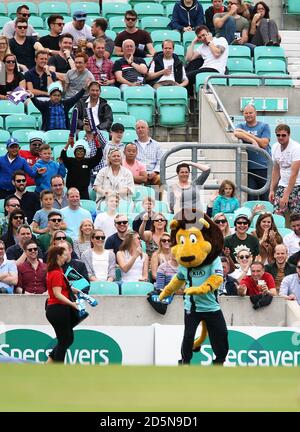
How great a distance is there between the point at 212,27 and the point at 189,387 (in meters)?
13.6

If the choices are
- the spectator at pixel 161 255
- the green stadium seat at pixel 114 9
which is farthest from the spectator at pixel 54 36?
the spectator at pixel 161 255

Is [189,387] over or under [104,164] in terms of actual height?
under

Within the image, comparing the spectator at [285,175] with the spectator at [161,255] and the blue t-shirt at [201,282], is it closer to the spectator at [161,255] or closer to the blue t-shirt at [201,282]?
the spectator at [161,255]

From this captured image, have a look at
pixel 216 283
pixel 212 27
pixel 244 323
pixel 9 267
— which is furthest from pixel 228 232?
pixel 212 27

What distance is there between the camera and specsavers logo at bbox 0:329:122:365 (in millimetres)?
14891

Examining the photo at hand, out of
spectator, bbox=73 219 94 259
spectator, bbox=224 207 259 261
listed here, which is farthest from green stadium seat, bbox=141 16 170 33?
spectator, bbox=224 207 259 261

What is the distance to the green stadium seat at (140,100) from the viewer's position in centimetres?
2055

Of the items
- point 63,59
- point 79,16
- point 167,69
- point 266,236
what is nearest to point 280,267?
point 266,236

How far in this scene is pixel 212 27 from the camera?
22.5 m

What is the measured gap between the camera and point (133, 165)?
1859 centimetres

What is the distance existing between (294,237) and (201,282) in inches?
182

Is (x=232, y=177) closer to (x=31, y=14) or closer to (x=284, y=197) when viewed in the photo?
(x=284, y=197)

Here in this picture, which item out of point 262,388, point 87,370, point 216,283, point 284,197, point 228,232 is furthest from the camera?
point 284,197

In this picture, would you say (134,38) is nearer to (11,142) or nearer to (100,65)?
(100,65)
